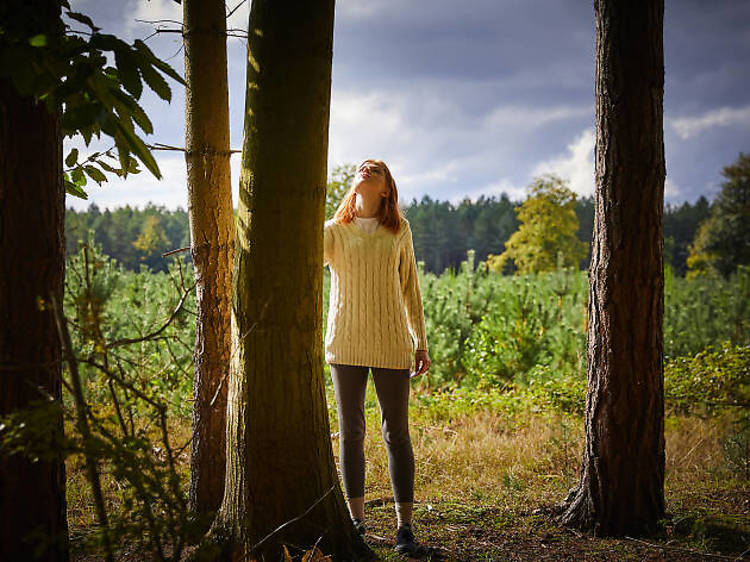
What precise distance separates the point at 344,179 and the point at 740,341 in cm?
538

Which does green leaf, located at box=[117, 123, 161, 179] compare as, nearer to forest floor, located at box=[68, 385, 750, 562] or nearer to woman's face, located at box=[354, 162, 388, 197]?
forest floor, located at box=[68, 385, 750, 562]

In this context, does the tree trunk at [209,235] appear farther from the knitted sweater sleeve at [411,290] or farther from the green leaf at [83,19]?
the green leaf at [83,19]

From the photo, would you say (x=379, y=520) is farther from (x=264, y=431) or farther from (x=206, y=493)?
(x=264, y=431)

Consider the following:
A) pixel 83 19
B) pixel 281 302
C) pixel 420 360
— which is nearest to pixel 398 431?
pixel 420 360

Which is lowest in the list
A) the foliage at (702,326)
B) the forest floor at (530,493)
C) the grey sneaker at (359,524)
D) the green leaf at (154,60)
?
the forest floor at (530,493)

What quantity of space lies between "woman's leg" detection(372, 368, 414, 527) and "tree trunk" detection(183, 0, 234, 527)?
76 centimetres

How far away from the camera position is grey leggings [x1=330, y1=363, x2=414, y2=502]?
7.88ft

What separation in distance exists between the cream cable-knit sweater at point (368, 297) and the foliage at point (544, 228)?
26.4 meters

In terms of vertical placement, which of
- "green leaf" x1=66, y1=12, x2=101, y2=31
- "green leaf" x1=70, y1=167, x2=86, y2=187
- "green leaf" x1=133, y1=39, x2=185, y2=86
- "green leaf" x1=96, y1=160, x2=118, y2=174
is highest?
"green leaf" x1=66, y1=12, x2=101, y2=31

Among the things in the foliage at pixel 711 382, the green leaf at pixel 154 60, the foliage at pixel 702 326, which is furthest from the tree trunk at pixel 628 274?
the foliage at pixel 702 326

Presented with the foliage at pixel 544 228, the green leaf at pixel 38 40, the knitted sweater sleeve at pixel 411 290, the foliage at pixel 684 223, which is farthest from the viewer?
the foliage at pixel 684 223

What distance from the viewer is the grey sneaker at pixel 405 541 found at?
2.30 metres

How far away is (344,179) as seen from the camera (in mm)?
7918

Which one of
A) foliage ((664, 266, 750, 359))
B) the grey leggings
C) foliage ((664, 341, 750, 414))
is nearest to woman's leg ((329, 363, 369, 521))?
the grey leggings
